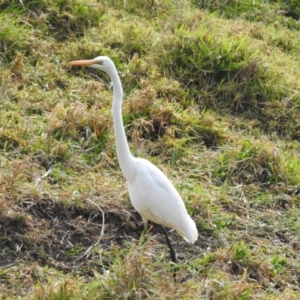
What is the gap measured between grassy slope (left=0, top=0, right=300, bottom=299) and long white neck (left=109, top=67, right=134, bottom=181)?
0.41 meters

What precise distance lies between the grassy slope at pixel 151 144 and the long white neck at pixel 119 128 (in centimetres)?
41

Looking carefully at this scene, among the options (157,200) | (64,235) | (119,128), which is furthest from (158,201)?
(64,235)

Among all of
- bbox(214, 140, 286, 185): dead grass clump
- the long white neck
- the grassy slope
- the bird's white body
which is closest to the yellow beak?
the long white neck

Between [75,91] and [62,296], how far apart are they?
2922 millimetres

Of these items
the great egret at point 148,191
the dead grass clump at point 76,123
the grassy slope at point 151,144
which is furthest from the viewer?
the dead grass clump at point 76,123

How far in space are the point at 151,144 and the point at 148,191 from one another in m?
1.37

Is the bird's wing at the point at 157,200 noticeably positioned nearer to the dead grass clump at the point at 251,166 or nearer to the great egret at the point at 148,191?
the great egret at the point at 148,191

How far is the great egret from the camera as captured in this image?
457 cm

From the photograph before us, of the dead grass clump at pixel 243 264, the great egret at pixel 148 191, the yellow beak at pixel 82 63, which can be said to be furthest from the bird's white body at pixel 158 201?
the yellow beak at pixel 82 63

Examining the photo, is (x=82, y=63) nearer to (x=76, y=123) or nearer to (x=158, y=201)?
(x=158, y=201)

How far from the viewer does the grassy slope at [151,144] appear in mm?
4461

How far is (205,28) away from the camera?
24.2 ft

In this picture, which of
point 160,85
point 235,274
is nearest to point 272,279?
point 235,274

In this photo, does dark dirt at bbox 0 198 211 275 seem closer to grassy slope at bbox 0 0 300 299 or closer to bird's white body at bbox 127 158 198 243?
grassy slope at bbox 0 0 300 299
